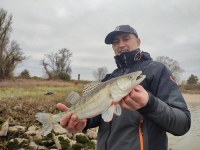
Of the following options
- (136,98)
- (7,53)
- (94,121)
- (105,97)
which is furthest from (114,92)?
(7,53)

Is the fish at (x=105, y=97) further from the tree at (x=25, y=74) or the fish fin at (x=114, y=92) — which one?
the tree at (x=25, y=74)

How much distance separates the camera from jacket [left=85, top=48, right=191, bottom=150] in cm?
209

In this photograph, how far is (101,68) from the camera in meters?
69.0

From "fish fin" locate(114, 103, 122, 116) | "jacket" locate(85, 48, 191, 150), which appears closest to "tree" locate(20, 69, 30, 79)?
"jacket" locate(85, 48, 191, 150)

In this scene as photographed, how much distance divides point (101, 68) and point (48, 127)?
66.0m

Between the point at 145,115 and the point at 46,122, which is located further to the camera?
the point at 46,122

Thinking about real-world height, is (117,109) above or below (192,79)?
below

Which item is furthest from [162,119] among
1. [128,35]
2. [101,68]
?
[101,68]

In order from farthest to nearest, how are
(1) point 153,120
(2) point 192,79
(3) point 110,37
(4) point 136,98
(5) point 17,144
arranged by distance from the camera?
(2) point 192,79 → (5) point 17,144 → (3) point 110,37 → (1) point 153,120 → (4) point 136,98

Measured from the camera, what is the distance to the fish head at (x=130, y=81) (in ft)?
7.12

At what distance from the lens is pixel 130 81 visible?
2268 mm

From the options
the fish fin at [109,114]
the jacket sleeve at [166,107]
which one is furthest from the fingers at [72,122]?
the jacket sleeve at [166,107]

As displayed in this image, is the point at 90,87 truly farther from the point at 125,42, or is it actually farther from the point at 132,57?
the point at 125,42

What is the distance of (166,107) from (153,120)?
0.64 feet
